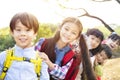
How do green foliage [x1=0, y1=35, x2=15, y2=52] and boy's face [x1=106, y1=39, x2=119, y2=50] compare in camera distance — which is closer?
boy's face [x1=106, y1=39, x2=119, y2=50]

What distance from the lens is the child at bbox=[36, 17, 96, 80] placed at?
3811 millimetres

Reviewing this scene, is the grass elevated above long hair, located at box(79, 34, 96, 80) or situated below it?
below

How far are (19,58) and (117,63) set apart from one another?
→ 14.2 meters

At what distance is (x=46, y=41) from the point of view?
3930 mm

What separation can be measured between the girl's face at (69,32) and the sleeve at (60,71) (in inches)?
9.7

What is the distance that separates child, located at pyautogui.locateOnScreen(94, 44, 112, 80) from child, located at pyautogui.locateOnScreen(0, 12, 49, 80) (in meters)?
1.61

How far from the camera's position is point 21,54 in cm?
336

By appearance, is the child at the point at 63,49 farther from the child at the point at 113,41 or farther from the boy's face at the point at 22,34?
the child at the point at 113,41

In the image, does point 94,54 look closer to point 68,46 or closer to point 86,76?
point 86,76

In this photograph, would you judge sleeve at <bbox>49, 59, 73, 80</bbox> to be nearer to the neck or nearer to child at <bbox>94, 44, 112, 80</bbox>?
the neck

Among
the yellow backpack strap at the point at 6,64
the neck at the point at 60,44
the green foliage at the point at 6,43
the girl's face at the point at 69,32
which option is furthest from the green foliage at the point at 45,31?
the yellow backpack strap at the point at 6,64

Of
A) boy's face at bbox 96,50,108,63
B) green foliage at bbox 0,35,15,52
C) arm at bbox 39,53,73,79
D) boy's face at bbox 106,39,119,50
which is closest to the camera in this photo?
arm at bbox 39,53,73,79

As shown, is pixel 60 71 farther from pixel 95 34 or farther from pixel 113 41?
pixel 113 41

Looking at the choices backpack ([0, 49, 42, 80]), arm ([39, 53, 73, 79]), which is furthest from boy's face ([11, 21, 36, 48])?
arm ([39, 53, 73, 79])
